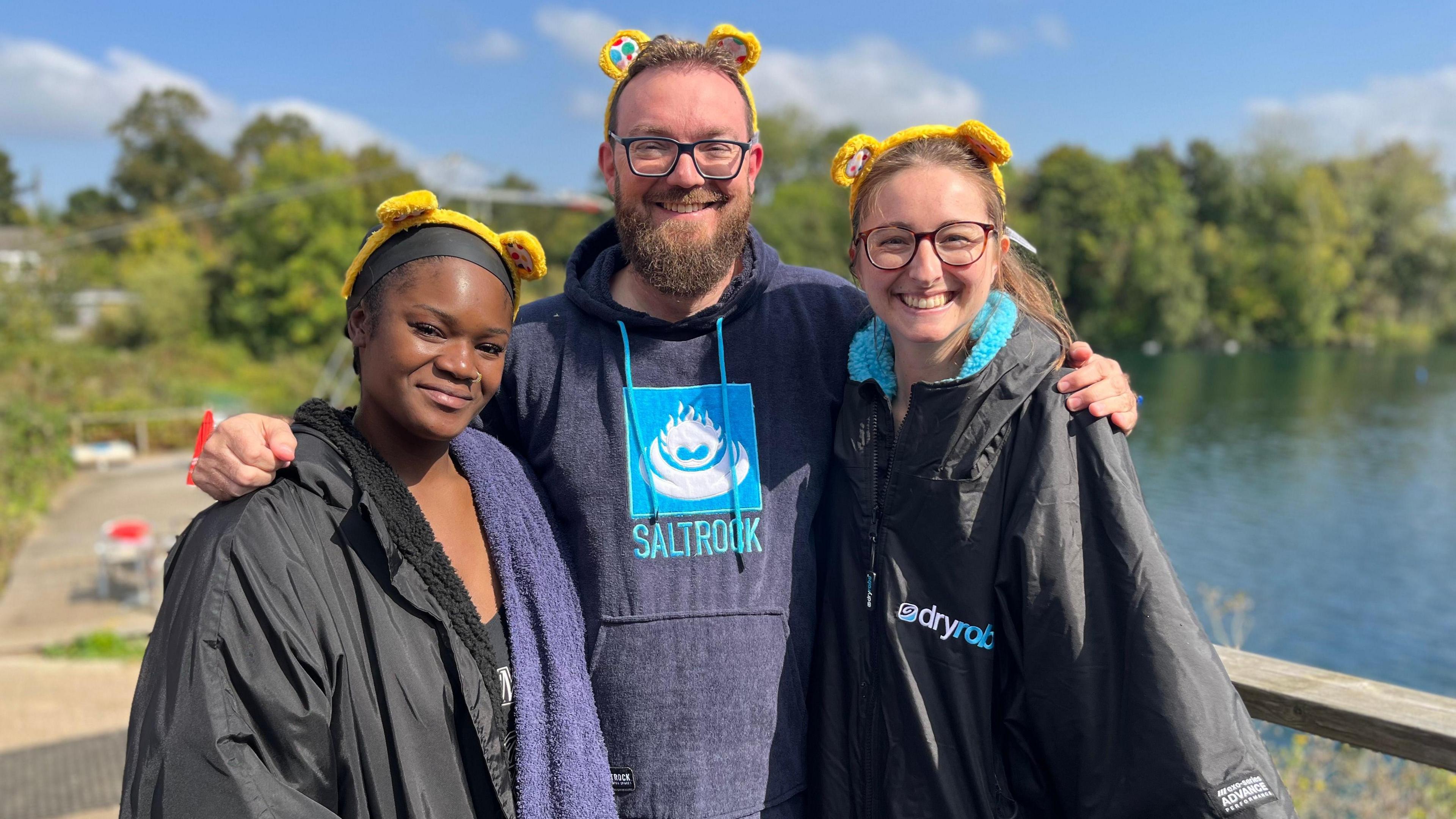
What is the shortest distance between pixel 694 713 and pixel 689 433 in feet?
2.11

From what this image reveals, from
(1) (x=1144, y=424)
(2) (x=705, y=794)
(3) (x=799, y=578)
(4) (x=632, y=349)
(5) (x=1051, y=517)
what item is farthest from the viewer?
(1) (x=1144, y=424)

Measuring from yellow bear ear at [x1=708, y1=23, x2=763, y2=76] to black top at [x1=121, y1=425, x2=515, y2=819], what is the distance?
151 centimetres

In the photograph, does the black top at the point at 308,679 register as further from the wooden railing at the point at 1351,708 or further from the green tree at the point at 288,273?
the green tree at the point at 288,273

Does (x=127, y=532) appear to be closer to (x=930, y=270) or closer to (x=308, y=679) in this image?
(x=308, y=679)

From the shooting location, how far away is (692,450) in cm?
239

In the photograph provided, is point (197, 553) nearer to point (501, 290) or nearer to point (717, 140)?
point (501, 290)

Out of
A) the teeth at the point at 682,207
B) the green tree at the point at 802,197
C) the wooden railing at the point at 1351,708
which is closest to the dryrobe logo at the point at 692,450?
the teeth at the point at 682,207

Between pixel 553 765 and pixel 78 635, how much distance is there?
931 cm

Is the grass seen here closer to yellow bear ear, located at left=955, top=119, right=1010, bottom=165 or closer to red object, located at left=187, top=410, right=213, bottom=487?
red object, located at left=187, top=410, right=213, bottom=487

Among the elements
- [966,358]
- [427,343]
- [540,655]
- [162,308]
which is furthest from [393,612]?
[162,308]

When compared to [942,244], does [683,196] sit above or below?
above

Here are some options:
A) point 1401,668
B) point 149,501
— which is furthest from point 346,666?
point 149,501

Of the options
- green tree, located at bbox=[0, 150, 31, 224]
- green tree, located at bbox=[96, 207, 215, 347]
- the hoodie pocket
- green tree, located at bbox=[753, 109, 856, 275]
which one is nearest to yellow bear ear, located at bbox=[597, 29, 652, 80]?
the hoodie pocket

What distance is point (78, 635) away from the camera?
30.3ft
